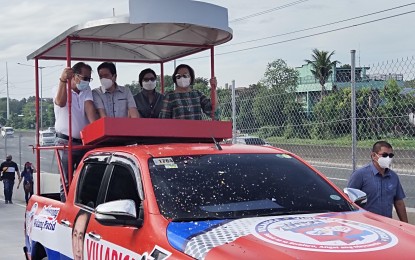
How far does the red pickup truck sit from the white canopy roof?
1089 millimetres

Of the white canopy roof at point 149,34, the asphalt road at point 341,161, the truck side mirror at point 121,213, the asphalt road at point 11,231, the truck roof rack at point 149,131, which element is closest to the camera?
the truck side mirror at point 121,213

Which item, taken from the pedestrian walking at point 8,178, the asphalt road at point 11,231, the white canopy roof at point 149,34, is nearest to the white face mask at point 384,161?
the white canopy roof at point 149,34

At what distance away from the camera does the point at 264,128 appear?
902 cm

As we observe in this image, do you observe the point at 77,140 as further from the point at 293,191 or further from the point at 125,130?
the point at 293,191

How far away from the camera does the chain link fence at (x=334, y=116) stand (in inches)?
264

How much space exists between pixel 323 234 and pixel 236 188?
98 centimetres

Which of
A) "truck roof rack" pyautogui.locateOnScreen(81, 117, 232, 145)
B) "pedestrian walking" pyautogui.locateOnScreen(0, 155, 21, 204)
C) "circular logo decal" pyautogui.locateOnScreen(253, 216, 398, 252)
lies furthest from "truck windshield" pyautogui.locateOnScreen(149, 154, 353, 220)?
"pedestrian walking" pyautogui.locateOnScreen(0, 155, 21, 204)

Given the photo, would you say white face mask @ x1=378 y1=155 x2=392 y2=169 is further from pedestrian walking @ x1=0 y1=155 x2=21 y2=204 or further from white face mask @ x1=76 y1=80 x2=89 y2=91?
pedestrian walking @ x1=0 y1=155 x2=21 y2=204

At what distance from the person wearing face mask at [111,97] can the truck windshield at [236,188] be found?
8.46ft

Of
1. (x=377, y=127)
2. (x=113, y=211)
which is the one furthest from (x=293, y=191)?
(x=377, y=127)

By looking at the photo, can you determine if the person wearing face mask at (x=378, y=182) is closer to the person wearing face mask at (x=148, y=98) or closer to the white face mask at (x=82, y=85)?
the person wearing face mask at (x=148, y=98)

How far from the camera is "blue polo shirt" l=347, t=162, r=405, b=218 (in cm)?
608

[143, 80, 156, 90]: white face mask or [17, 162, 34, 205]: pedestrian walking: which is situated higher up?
[143, 80, 156, 90]: white face mask

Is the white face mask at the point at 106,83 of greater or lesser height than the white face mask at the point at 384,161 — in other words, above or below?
above
